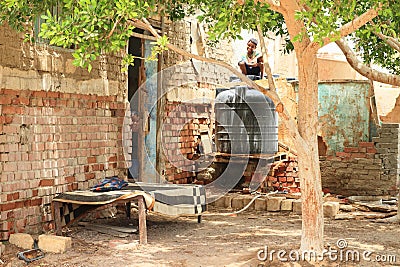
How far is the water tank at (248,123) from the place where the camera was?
394 inches

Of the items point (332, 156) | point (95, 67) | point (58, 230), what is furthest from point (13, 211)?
point (332, 156)

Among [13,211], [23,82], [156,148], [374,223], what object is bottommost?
[374,223]

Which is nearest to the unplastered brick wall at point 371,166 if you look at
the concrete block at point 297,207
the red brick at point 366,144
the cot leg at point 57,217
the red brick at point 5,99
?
the red brick at point 366,144

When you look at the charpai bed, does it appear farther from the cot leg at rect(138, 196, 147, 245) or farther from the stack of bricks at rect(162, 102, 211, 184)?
the stack of bricks at rect(162, 102, 211, 184)

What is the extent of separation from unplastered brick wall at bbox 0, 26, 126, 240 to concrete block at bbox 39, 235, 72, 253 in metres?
0.47

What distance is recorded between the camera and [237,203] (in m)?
9.34

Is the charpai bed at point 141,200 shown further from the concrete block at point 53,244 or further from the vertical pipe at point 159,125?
the vertical pipe at point 159,125

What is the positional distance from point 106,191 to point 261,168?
3927mm

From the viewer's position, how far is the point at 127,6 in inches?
180

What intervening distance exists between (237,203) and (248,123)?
1.56 metres

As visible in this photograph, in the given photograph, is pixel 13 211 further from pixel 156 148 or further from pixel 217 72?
pixel 217 72

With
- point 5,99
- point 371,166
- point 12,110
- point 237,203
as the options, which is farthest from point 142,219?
point 371,166

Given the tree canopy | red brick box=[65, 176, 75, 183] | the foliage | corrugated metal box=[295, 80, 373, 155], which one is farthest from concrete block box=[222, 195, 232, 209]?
the foliage

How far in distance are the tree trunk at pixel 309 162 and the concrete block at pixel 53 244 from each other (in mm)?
2598
